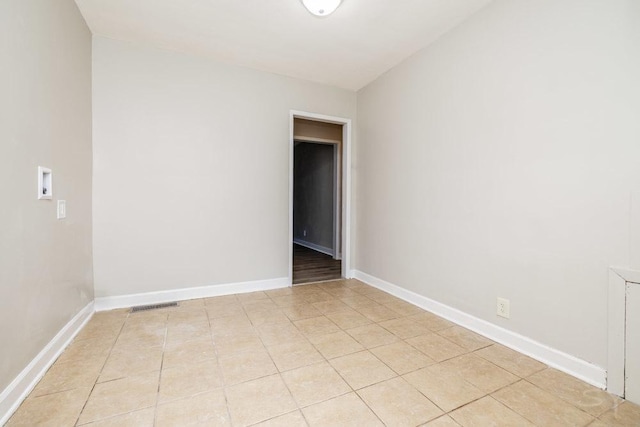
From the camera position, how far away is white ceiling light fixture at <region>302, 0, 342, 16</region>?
1.98 m

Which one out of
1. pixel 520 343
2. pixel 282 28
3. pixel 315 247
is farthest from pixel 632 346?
pixel 315 247

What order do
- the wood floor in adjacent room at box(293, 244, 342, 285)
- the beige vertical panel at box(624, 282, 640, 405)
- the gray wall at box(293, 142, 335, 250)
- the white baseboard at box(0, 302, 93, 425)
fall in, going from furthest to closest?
the gray wall at box(293, 142, 335, 250) < the wood floor in adjacent room at box(293, 244, 342, 285) < the beige vertical panel at box(624, 282, 640, 405) < the white baseboard at box(0, 302, 93, 425)

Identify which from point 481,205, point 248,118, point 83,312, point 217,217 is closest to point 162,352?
point 83,312

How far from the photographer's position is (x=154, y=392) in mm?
1485

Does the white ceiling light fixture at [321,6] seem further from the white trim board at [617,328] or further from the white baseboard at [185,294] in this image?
the white baseboard at [185,294]

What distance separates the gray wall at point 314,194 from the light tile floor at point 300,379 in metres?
3.43

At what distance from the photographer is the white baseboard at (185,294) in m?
2.64

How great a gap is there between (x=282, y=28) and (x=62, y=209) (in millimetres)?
2244

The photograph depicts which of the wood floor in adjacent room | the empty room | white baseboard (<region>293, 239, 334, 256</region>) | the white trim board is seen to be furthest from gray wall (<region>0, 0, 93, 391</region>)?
white baseboard (<region>293, 239, 334, 256</region>)

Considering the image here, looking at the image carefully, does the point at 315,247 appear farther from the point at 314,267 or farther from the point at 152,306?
the point at 152,306

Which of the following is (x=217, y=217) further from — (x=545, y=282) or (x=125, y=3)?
(x=545, y=282)

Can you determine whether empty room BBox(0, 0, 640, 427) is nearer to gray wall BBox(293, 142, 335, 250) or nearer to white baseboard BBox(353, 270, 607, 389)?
white baseboard BBox(353, 270, 607, 389)

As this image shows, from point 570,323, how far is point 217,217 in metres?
3.05

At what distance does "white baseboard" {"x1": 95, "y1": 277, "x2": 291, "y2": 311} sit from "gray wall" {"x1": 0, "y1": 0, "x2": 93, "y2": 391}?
0.27 metres
